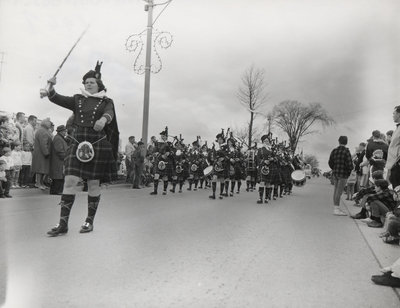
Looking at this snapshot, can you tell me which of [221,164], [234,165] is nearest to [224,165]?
[221,164]

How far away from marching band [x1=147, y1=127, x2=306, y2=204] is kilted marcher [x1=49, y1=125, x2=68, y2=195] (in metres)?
2.42

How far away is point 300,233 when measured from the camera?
557 cm

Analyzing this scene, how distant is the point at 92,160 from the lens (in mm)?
4887

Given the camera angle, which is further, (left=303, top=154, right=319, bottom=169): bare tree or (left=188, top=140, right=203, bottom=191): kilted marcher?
(left=303, top=154, right=319, bottom=169): bare tree

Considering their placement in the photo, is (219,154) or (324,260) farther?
(219,154)

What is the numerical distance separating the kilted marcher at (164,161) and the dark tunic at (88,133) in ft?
20.6

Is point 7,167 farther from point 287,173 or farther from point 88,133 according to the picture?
point 287,173

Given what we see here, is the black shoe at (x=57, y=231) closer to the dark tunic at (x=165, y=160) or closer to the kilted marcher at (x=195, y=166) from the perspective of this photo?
the dark tunic at (x=165, y=160)

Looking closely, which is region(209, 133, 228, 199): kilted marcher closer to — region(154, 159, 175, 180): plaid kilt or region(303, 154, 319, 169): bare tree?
region(154, 159, 175, 180): plaid kilt

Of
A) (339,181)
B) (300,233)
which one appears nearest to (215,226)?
(300,233)

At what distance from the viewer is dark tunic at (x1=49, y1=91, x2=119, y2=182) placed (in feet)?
15.8

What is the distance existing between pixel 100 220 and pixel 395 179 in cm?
379

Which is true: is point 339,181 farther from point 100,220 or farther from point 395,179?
point 100,220

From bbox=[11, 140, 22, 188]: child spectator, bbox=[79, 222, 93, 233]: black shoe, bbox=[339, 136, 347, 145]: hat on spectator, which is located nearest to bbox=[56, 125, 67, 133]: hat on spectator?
bbox=[11, 140, 22, 188]: child spectator
